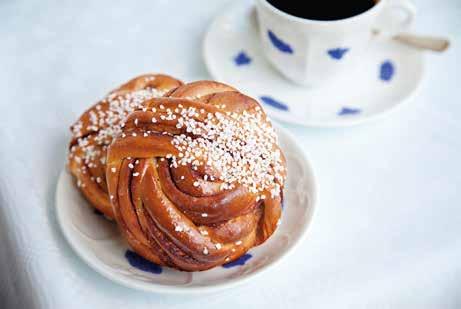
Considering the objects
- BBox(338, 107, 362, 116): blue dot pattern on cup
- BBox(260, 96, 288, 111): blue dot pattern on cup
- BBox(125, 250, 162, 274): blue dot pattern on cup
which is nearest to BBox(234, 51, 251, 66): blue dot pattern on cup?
BBox(260, 96, 288, 111): blue dot pattern on cup

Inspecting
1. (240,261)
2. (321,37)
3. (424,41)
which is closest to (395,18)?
(424,41)

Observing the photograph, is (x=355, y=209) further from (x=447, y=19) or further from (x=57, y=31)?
(x=57, y=31)

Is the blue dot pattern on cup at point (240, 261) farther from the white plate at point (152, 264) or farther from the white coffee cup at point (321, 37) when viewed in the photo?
the white coffee cup at point (321, 37)

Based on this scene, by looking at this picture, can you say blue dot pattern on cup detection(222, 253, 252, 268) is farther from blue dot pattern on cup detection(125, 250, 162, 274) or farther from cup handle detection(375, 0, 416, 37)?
cup handle detection(375, 0, 416, 37)

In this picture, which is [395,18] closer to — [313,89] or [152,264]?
[313,89]

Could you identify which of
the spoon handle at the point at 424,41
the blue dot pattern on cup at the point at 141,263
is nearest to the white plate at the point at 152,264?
the blue dot pattern on cup at the point at 141,263

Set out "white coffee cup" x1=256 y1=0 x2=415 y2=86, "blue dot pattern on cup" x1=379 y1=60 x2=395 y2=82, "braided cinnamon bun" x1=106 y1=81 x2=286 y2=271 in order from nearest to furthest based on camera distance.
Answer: "braided cinnamon bun" x1=106 y1=81 x2=286 y2=271
"white coffee cup" x1=256 y1=0 x2=415 y2=86
"blue dot pattern on cup" x1=379 y1=60 x2=395 y2=82

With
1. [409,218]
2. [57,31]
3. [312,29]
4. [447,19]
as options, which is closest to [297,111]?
Answer: [312,29]
